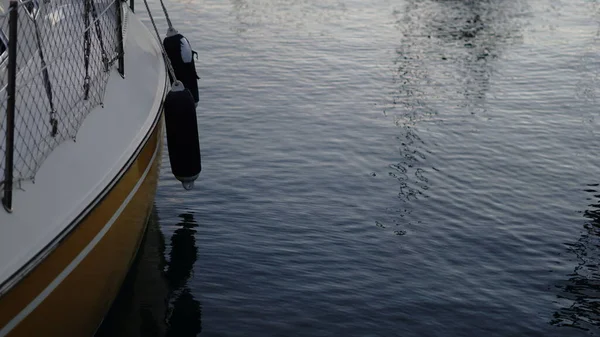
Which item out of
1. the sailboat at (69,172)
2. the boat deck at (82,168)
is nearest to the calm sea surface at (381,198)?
the sailboat at (69,172)

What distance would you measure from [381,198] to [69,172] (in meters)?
5.24

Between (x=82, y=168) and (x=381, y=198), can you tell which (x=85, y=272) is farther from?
(x=381, y=198)

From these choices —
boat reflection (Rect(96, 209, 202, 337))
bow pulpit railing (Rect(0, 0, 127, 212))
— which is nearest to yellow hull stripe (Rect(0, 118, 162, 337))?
bow pulpit railing (Rect(0, 0, 127, 212))

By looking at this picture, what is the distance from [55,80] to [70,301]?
6.05 feet

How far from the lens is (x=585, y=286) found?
8.43 metres

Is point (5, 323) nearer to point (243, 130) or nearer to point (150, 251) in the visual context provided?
point (150, 251)

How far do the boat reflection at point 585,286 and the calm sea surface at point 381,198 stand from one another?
21mm

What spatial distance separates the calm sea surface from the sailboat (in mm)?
1298

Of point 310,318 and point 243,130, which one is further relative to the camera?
point 243,130

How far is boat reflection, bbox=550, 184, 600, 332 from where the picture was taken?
7.75 metres

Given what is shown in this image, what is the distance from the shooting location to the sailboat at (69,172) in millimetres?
4793

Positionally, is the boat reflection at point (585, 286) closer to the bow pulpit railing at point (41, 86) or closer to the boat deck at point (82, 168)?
the boat deck at point (82, 168)

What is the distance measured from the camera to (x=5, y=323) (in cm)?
457

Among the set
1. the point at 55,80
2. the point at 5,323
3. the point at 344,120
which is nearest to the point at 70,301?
the point at 5,323
